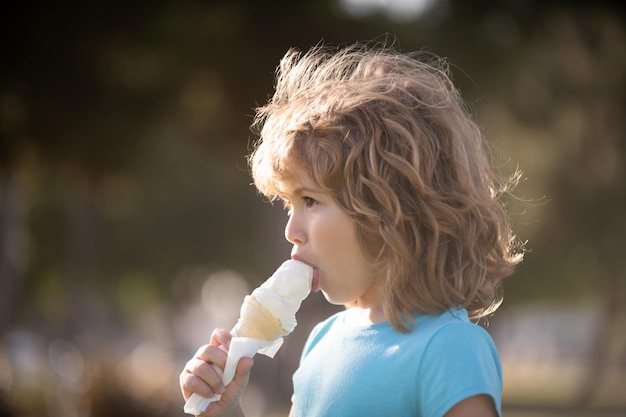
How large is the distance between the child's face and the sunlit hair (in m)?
0.03

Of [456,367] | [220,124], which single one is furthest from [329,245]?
[220,124]

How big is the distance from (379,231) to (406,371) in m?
0.44

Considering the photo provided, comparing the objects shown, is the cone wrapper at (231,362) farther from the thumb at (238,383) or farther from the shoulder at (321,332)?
the shoulder at (321,332)

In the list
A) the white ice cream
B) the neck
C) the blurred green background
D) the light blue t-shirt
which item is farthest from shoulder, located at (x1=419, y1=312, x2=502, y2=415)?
the blurred green background

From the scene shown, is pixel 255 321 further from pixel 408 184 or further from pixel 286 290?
pixel 408 184

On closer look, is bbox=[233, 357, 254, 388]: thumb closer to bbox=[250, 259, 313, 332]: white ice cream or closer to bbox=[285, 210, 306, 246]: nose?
bbox=[250, 259, 313, 332]: white ice cream

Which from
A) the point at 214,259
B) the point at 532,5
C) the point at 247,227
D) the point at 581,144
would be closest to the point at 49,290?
the point at 214,259

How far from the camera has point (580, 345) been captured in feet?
176

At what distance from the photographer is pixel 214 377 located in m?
2.59

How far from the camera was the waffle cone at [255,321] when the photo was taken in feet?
8.84

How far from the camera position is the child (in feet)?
8.28

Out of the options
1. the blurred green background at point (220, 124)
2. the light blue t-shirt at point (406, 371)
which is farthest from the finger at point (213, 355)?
the blurred green background at point (220, 124)

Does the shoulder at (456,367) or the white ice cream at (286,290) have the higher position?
the white ice cream at (286,290)

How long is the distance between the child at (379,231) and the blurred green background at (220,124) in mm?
4755
